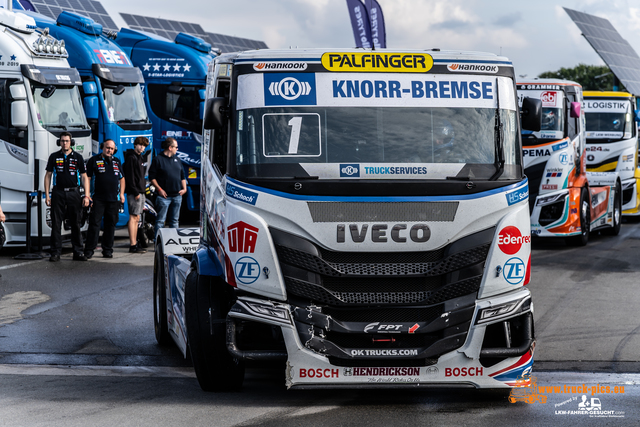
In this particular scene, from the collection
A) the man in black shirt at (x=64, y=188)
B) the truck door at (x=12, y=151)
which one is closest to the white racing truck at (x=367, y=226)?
the man in black shirt at (x=64, y=188)

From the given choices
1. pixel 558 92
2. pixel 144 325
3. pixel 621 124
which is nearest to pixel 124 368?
pixel 144 325

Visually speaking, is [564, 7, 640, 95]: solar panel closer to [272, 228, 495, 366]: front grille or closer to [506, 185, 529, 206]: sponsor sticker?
[506, 185, 529, 206]: sponsor sticker

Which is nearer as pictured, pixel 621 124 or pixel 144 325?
pixel 144 325

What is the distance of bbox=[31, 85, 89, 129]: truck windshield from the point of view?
15.9 m

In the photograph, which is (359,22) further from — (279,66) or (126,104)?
(279,66)

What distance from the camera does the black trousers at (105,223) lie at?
15.4 m

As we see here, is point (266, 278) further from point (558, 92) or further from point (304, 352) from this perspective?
point (558, 92)

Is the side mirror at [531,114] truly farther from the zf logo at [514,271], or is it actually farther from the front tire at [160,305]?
the front tire at [160,305]

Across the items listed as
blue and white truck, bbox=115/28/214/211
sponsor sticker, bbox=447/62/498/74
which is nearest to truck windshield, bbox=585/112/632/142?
blue and white truck, bbox=115/28/214/211

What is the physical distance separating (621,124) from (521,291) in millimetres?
16701

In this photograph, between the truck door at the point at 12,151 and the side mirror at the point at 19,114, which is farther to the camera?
the truck door at the point at 12,151

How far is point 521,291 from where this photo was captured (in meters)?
6.54

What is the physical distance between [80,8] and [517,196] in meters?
21.7

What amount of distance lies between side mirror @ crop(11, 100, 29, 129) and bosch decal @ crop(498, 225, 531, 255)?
432 inches
